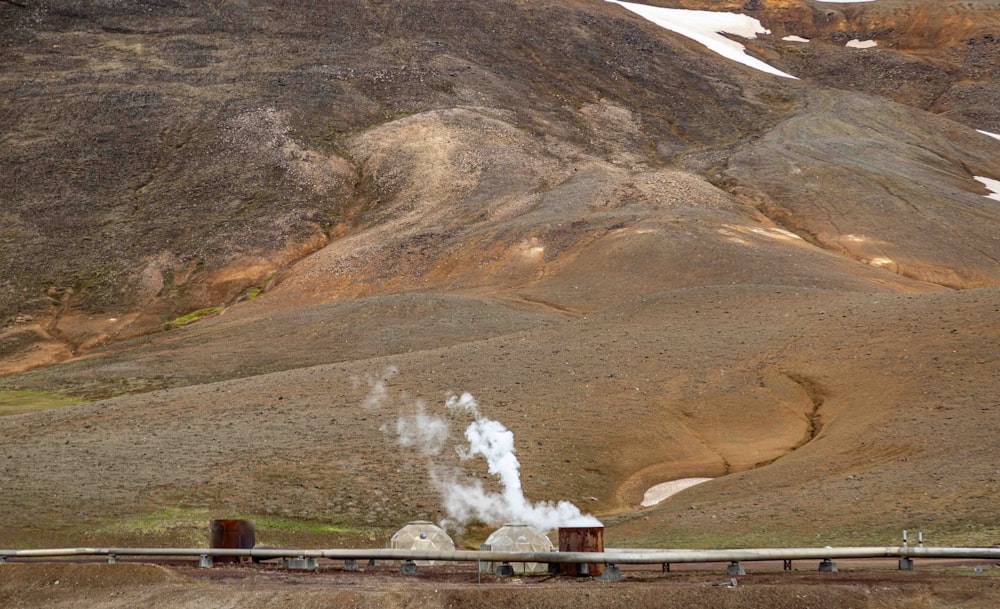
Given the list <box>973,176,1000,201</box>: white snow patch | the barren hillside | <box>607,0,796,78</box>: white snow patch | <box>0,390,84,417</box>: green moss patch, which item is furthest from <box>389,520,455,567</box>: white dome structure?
<box>607,0,796,78</box>: white snow patch

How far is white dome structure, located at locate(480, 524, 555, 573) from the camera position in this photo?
1812cm

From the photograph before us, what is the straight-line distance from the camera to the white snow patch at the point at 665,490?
27625 mm

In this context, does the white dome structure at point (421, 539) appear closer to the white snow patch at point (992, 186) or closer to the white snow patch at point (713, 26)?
the white snow patch at point (992, 186)

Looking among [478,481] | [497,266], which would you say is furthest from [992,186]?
[478,481]

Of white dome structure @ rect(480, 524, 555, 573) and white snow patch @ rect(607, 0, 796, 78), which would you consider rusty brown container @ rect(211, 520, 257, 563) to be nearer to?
white dome structure @ rect(480, 524, 555, 573)

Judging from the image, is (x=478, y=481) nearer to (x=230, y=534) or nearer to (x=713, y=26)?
(x=230, y=534)

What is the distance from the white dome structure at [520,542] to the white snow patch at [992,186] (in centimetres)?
6880

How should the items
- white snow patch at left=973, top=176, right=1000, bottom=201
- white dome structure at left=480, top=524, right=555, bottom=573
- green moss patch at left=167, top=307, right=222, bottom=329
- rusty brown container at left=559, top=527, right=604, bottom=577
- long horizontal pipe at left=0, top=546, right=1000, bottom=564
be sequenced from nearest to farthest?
1. long horizontal pipe at left=0, top=546, right=1000, bottom=564
2. rusty brown container at left=559, top=527, right=604, bottom=577
3. white dome structure at left=480, top=524, right=555, bottom=573
4. green moss patch at left=167, top=307, right=222, bottom=329
5. white snow patch at left=973, top=176, right=1000, bottom=201

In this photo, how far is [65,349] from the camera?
61031 millimetres

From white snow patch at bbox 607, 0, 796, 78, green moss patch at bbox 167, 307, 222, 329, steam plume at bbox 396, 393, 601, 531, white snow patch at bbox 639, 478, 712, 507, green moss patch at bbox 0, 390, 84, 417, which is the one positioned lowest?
green moss patch at bbox 167, 307, 222, 329

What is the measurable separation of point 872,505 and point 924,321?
14.6 meters

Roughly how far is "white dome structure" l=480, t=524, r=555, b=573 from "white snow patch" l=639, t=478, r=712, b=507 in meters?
9.07

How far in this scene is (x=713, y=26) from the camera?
124m

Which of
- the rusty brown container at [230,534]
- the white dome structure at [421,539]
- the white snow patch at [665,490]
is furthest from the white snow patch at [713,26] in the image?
the rusty brown container at [230,534]
